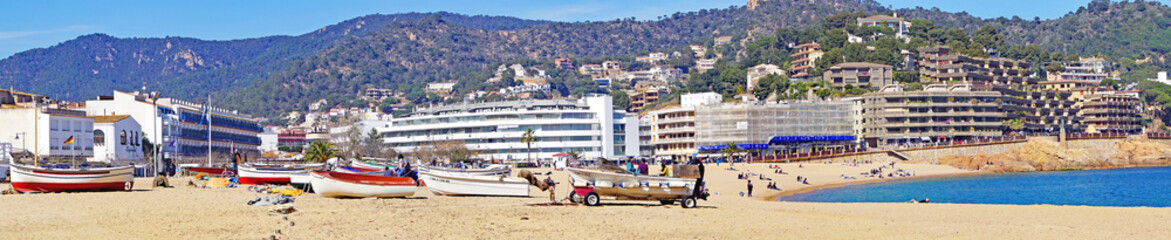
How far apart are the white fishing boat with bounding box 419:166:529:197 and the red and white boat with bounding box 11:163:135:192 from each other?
390 inches

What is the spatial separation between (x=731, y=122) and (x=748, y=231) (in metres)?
94.7

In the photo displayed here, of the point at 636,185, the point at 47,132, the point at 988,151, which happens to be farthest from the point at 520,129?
the point at 636,185

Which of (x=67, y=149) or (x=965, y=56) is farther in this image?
(x=965, y=56)

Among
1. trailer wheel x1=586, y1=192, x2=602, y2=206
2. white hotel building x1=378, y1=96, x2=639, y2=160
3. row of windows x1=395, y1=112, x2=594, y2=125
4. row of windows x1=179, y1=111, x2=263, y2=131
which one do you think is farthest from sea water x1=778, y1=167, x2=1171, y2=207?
row of windows x1=179, y1=111, x2=263, y2=131

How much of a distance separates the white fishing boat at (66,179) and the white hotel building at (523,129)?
7067 cm

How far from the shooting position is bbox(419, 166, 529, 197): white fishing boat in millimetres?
34625

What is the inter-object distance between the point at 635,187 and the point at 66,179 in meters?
17.2

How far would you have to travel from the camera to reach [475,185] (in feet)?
114

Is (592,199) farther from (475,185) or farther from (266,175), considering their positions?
(266,175)

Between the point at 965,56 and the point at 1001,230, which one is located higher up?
the point at 965,56

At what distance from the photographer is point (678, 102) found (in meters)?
176

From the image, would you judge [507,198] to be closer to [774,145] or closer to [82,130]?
[82,130]

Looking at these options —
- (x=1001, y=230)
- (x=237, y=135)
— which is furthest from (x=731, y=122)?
(x=1001, y=230)

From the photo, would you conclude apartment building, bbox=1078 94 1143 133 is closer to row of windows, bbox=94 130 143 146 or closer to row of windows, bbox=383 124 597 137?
row of windows, bbox=383 124 597 137
